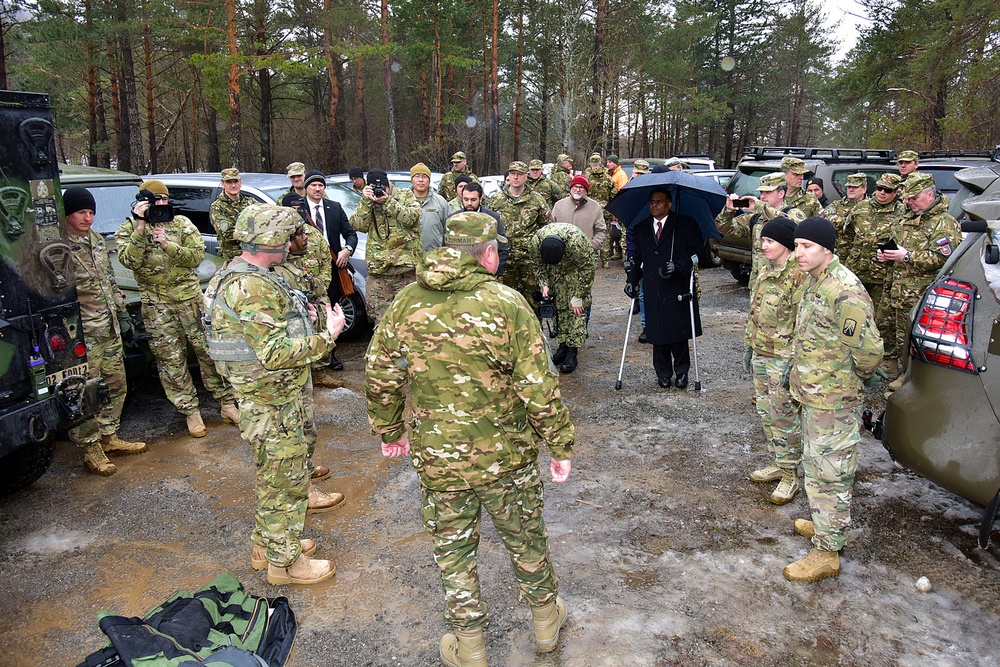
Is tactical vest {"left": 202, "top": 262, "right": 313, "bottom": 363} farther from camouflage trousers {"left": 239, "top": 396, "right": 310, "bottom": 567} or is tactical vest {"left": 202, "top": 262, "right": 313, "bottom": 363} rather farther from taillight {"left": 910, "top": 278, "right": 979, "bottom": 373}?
taillight {"left": 910, "top": 278, "right": 979, "bottom": 373}

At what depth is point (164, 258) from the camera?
5.33 metres

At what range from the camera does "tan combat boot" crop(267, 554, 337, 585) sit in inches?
138

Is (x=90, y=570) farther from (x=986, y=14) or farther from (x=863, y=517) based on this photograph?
(x=986, y=14)

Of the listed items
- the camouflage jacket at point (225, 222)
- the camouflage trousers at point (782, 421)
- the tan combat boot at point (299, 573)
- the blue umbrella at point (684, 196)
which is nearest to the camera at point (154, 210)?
the camouflage jacket at point (225, 222)

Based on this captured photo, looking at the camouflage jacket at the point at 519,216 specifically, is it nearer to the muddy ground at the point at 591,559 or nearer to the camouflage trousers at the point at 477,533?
the muddy ground at the point at 591,559

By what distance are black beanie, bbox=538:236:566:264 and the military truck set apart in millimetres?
3817

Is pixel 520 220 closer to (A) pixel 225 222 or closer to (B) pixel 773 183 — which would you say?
(B) pixel 773 183

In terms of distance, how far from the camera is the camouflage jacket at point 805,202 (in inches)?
266

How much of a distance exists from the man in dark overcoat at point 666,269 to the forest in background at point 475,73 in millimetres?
13751

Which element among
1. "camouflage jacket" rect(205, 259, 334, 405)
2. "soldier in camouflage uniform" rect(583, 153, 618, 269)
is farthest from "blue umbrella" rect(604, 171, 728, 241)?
"soldier in camouflage uniform" rect(583, 153, 618, 269)

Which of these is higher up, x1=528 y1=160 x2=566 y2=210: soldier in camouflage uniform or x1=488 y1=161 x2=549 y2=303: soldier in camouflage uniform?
x1=528 y1=160 x2=566 y2=210: soldier in camouflage uniform

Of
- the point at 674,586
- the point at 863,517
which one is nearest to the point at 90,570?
the point at 674,586

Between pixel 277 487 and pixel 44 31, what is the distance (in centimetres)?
1924

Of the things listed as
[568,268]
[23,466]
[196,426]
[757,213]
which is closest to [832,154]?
[757,213]
